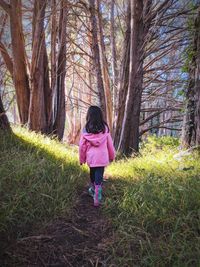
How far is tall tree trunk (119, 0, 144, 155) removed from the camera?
744 centimetres

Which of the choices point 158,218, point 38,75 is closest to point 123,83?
point 38,75

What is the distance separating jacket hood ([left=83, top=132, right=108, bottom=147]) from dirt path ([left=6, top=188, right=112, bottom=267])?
102cm

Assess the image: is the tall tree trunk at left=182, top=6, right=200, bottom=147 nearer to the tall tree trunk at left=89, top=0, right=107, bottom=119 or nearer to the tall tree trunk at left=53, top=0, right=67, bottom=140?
the tall tree trunk at left=89, top=0, right=107, bottom=119

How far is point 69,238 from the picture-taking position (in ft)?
11.4

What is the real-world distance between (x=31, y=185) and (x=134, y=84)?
4.23 meters

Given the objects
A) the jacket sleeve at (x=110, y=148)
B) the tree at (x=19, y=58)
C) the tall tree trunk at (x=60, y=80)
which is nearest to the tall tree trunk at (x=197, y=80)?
the jacket sleeve at (x=110, y=148)

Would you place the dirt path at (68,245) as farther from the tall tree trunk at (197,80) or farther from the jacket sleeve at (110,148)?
the tall tree trunk at (197,80)

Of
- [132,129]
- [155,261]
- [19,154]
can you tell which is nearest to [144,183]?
[155,261]

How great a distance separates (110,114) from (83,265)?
7871mm

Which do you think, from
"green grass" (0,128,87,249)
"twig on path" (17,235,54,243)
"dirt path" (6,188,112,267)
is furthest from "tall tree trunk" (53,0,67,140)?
"twig on path" (17,235,54,243)

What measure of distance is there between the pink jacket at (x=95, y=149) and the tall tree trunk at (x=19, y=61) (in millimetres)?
4725

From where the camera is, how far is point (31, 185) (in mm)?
4109

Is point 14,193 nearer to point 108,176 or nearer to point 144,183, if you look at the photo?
point 144,183

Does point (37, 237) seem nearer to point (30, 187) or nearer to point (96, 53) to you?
point (30, 187)
